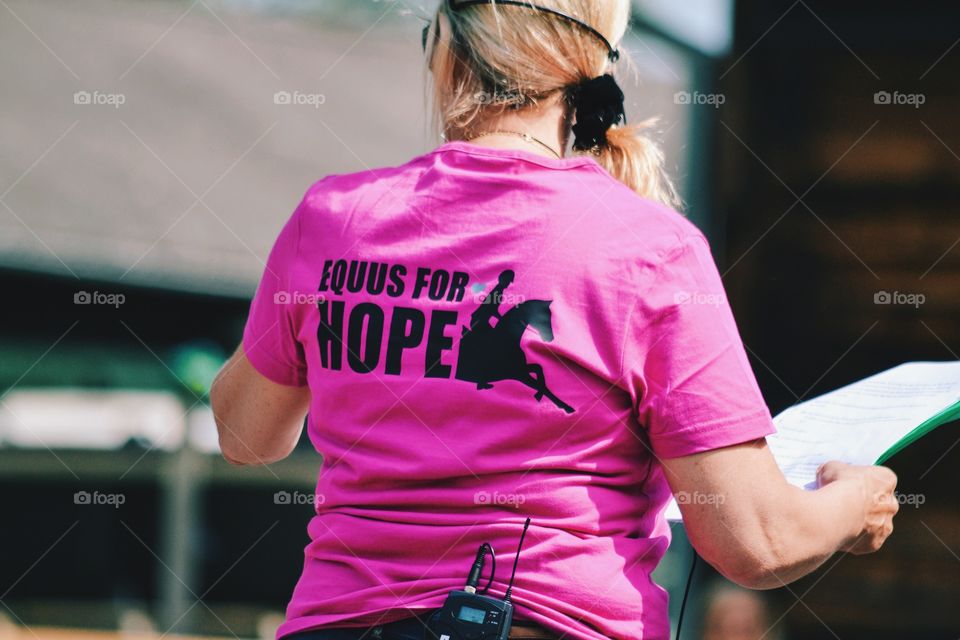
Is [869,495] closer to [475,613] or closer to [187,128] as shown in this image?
[475,613]

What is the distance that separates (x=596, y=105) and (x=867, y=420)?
0.45 meters

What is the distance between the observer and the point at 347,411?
108 cm

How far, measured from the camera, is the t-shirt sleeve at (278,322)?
3.76 feet

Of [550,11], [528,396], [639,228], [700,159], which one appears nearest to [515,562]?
[528,396]

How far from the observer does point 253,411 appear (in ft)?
4.10

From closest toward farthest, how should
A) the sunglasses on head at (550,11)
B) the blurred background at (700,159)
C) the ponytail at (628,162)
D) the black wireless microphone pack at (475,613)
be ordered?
the black wireless microphone pack at (475,613) < the sunglasses on head at (550,11) < the ponytail at (628,162) < the blurred background at (700,159)

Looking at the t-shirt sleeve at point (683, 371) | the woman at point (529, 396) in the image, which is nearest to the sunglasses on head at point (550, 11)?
the woman at point (529, 396)

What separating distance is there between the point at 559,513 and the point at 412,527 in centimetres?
13

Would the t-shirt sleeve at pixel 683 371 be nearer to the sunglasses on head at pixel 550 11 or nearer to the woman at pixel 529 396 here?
the woman at pixel 529 396

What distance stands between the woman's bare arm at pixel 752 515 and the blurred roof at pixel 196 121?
1635 mm

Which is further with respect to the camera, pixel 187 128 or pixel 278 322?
pixel 187 128

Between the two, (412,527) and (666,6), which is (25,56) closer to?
(666,6)

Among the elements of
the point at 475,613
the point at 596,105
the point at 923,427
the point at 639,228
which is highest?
the point at 596,105

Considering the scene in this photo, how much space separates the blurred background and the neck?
142 centimetres
